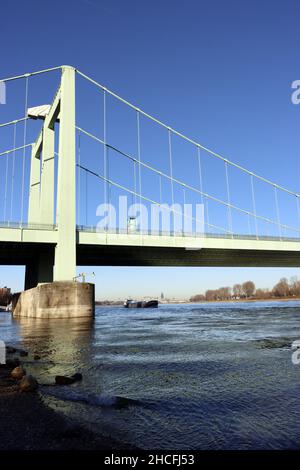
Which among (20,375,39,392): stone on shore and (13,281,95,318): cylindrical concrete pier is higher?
(13,281,95,318): cylindrical concrete pier

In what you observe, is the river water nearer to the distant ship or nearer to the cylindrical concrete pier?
the cylindrical concrete pier

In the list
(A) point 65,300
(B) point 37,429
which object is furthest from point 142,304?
(B) point 37,429

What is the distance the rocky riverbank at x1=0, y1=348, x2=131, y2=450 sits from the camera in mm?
4633

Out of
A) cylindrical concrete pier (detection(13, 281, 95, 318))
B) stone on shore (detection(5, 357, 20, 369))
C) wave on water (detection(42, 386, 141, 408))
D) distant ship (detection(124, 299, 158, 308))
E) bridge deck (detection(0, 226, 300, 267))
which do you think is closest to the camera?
wave on water (detection(42, 386, 141, 408))

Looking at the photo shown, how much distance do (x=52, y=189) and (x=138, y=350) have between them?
37.1 metres

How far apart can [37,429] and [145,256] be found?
1937 inches

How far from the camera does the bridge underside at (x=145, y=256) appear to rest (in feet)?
154

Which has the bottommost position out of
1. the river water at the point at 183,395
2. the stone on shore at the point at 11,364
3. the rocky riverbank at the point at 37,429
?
the river water at the point at 183,395

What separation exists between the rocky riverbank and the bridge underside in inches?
1404

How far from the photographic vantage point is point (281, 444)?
15.6 ft

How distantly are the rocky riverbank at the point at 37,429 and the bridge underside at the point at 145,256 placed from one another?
117ft

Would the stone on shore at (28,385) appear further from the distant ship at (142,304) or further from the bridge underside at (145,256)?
the distant ship at (142,304)

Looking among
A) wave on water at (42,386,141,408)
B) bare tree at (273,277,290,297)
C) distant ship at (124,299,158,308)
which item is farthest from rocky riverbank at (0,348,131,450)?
bare tree at (273,277,290,297)

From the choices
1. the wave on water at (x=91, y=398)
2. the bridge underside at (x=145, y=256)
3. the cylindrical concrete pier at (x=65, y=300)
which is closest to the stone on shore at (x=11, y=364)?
the wave on water at (x=91, y=398)
